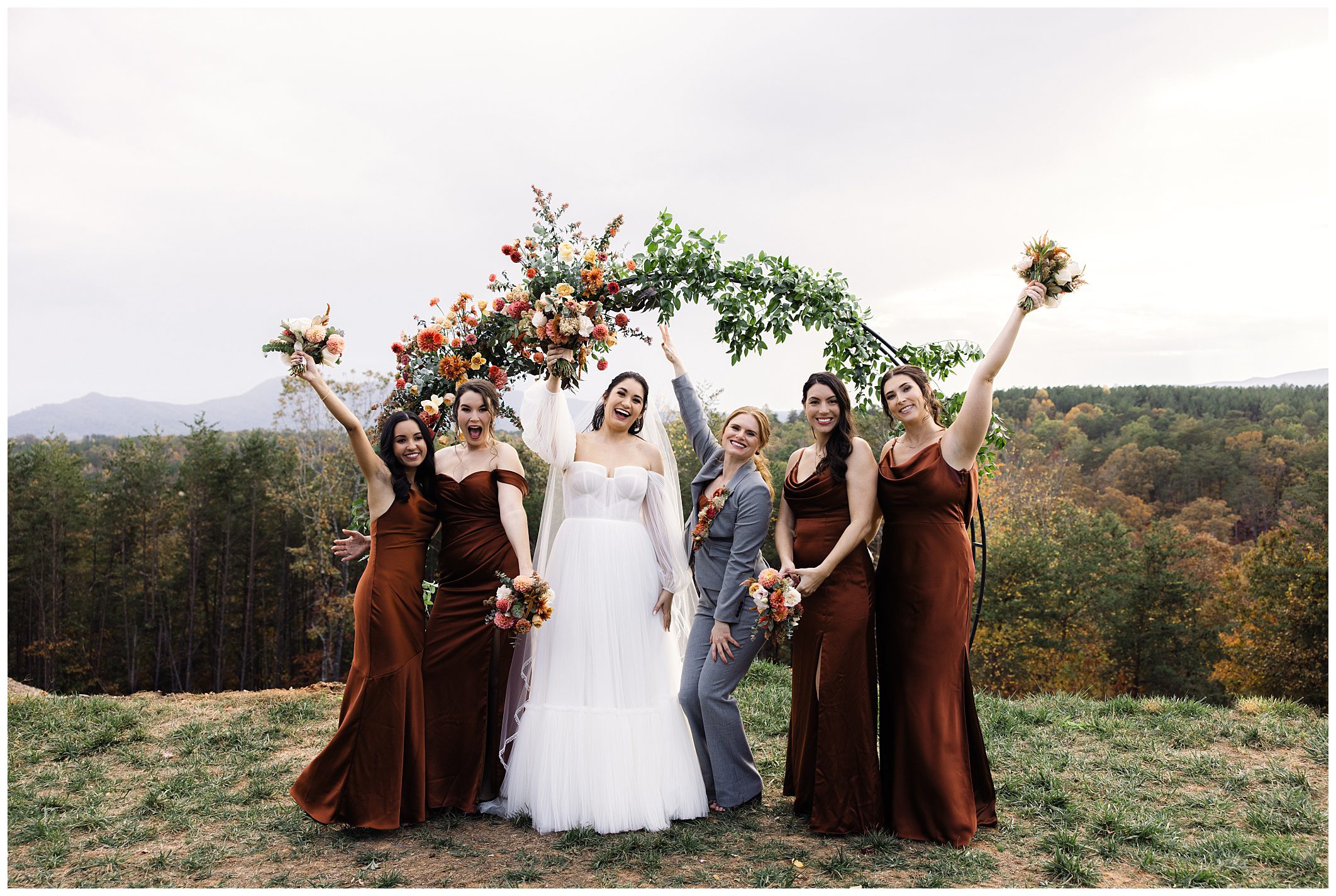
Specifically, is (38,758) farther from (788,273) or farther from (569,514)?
(788,273)

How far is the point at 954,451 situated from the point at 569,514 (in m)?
2.47

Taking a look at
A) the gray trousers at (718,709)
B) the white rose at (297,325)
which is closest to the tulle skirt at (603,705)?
the gray trousers at (718,709)

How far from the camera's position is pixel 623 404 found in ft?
17.9

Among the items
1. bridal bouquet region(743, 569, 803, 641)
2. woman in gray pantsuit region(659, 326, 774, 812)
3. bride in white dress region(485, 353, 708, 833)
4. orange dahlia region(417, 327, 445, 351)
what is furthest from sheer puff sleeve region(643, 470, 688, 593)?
orange dahlia region(417, 327, 445, 351)

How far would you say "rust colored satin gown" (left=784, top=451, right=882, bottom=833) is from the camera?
5.03 meters

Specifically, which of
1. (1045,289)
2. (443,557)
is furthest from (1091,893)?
(443,557)

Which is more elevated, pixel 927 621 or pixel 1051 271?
pixel 1051 271

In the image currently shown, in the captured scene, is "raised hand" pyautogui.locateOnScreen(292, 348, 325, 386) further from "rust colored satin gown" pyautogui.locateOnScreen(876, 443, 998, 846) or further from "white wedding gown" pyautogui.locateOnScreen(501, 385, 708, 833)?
"rust colored satin gown" pyautogui.locateOnScreen(876, 443, 998, 846)

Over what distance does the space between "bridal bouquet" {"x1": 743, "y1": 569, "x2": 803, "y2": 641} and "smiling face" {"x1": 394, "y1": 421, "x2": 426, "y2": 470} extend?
2298mm

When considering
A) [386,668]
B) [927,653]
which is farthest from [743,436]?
[386,668]

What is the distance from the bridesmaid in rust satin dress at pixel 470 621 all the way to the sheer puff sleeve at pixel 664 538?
85 cm

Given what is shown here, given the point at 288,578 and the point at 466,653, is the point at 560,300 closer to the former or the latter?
the point at 466,653

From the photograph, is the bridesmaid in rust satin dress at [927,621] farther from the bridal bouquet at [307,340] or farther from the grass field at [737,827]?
the bridal bouquet at [307,340]

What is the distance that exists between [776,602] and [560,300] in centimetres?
233
